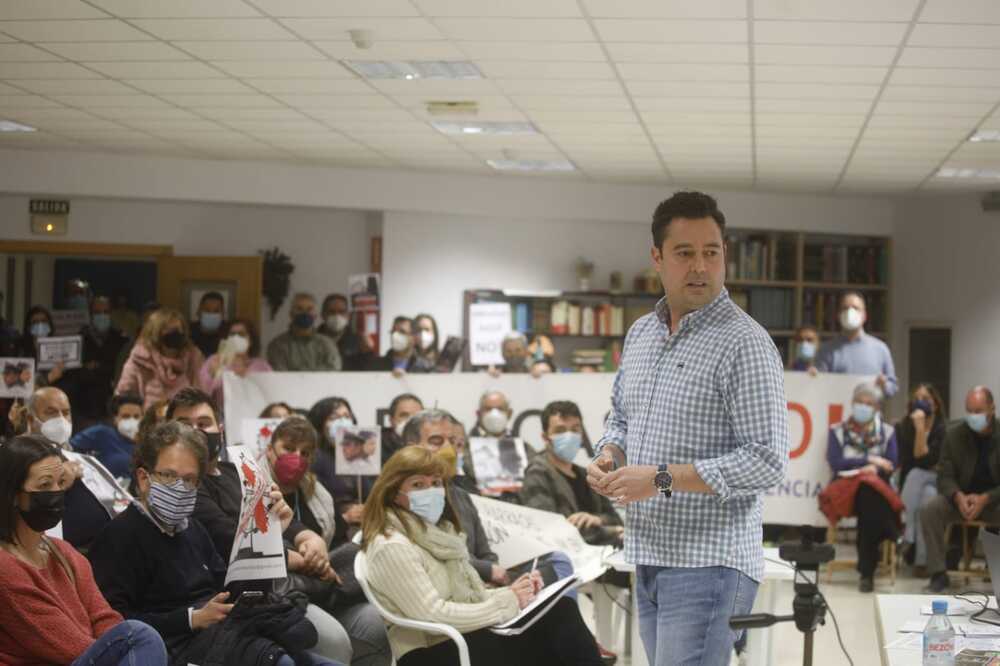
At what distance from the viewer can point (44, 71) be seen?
6.86 m

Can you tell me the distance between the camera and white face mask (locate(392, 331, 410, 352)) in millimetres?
9328

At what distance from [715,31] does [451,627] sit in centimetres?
289

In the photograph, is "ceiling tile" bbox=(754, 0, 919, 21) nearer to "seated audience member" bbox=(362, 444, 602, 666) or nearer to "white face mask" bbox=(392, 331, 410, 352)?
"seated audience member" bbox=(362, 444, 602, 666)

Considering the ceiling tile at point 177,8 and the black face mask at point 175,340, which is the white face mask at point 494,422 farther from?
the ceiling tile at point 177,8

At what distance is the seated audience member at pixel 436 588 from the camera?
4.13 metres

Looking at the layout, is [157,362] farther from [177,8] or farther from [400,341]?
[177,8]

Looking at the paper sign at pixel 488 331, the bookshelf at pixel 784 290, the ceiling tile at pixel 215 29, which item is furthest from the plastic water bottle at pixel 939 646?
the bookshelf at pixel 784 290

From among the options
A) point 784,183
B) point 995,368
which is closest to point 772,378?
point 784,183

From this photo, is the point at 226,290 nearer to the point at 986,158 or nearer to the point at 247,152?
the point at 247,152

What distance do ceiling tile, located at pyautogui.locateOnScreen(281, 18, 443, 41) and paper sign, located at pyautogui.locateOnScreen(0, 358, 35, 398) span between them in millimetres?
2493

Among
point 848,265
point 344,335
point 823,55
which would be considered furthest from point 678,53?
point 848,265

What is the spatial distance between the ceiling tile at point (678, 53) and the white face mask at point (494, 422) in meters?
2.44

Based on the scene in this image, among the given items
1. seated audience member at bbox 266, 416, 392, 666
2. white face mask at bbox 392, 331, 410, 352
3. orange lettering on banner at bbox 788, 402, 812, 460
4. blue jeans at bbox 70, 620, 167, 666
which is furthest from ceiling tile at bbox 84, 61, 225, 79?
orange lettering on banner at bbox 788, 402, 812, 460

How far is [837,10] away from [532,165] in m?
4.91
